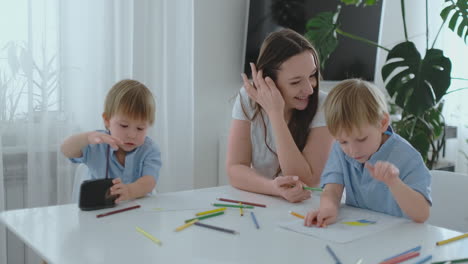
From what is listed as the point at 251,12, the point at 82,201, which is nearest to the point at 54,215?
the point at 82,201

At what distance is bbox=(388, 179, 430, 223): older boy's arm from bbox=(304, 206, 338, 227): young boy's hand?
0.16 m

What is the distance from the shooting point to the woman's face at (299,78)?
1.74m

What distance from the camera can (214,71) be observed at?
316 cm

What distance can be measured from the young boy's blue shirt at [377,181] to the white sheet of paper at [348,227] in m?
0.05

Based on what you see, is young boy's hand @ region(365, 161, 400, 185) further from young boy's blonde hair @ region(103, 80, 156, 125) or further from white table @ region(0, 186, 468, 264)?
young boy's blonde hair @ region(103, 80, 156, 125)

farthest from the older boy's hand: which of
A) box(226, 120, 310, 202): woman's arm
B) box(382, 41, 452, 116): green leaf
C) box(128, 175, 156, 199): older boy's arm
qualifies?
box(382, 41, 452, 116): green leaf

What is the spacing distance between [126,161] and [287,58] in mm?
645

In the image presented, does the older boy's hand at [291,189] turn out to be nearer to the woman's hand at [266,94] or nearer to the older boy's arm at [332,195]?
the older boy's arm at [332,195]

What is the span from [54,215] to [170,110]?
5.51ft

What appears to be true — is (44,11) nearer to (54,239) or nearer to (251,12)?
(251,12)

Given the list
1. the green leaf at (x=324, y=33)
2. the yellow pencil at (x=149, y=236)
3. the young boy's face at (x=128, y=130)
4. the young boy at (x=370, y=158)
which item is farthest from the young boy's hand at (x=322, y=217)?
the green leaf at (x=324, y=33)

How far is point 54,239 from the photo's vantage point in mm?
1085

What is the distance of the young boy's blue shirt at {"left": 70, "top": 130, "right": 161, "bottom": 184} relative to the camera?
5.31 ft

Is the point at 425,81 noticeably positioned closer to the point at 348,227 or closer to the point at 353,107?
the point at 353,107
